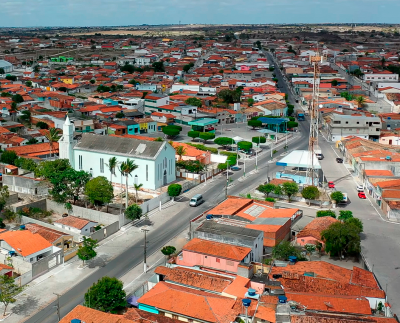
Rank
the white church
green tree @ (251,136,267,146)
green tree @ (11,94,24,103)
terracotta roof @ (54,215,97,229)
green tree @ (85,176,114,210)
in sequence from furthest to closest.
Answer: green tree @ (11,94,24,103) < green tree @ (251,136,267,146) < the white church < green tree @ (85,176,114,210) < terracotta roof @ (54,215,97,229)

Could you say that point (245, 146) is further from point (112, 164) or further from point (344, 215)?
point (344, 215)

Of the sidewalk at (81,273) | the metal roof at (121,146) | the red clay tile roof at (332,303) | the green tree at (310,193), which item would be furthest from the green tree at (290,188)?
the red clay tile roof at (332,303)

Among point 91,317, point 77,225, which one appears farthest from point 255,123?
point 91,317

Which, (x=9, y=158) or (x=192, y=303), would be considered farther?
(x=9, y=158)

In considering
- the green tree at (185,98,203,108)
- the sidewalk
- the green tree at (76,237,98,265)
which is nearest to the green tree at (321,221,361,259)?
the sidewalk

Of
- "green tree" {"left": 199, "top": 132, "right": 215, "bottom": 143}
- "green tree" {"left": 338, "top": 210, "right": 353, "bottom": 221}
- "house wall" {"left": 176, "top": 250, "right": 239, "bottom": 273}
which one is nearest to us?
"house wall" {"left": 176, "top": 250, "right": 239, "bottom": 273}

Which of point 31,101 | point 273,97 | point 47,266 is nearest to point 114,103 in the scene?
point 31,101

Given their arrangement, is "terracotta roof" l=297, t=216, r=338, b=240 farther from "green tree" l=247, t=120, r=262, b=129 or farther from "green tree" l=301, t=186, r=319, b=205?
"green tree" l=247, t=120, r=262, b=129

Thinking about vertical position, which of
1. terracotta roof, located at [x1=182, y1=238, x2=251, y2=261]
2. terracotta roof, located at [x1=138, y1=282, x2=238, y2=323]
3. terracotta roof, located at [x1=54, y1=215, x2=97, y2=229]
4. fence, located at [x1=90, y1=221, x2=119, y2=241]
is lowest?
fence, located at [x1=90, y1=221, x2=119, y2=241]
